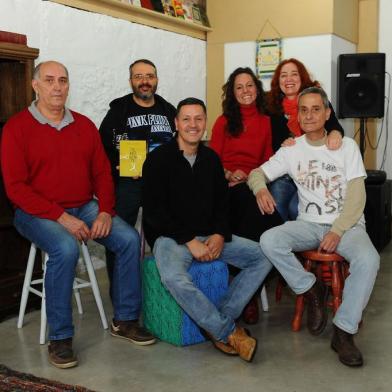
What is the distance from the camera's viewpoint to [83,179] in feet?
9.85

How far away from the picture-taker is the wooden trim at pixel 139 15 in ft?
13.7

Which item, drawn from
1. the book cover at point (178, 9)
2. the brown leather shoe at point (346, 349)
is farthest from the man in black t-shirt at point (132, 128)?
the book cover at point (178, 9)

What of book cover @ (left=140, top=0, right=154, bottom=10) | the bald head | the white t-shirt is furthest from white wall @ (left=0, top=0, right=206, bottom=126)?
the white t-shirt

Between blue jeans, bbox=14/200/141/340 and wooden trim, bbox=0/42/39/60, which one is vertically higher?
wooden trim, bbox=0/42/39/60

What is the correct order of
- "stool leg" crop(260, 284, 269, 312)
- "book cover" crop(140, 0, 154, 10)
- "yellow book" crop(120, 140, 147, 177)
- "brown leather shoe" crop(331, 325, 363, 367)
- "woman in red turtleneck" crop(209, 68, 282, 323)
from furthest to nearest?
1. "book cover" crop(140, 0, 154, 10)
2. "woman in red turtleneck" crop(209, 68, 282, 323)
3. "stool leg" crop(260, 284, 269, 312)
4. "yellow book" crop(120, 140, 147, 177)
5. "brown leather shoe" crop(331, 325, 363, 367)

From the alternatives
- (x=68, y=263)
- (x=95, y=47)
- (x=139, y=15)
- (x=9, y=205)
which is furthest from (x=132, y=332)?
(x=139, y=15)

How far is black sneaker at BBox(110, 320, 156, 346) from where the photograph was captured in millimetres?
2889

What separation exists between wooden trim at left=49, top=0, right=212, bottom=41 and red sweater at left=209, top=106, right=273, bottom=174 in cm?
138

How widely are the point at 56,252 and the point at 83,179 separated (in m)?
0.46

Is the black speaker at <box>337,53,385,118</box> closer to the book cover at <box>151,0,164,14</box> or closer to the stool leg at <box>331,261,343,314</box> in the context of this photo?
the book cover at <box>151,0,164,14</box>

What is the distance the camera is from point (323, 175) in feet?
9.87

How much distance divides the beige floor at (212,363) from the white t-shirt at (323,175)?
617 millimetres

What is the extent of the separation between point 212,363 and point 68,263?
2.58 feet

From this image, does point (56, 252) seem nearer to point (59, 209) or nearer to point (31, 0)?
point (59, 209)
